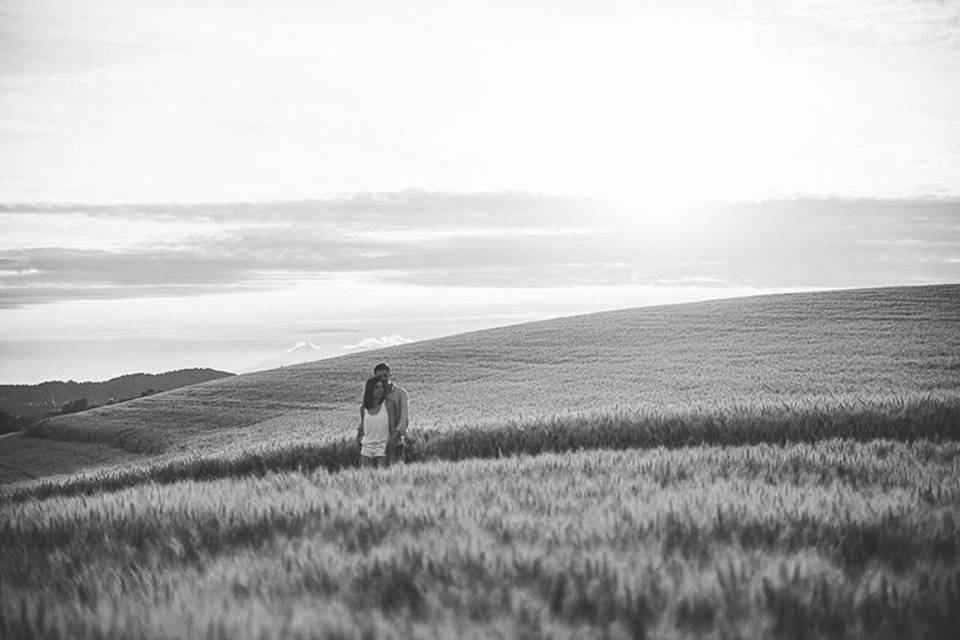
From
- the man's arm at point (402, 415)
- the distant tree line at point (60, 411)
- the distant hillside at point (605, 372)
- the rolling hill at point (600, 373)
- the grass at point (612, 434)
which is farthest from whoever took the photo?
the distant tree line at point (60, 411)

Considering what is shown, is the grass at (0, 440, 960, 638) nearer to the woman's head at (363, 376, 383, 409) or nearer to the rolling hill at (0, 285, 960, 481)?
the woman's head at (363, 376, 383, 409)

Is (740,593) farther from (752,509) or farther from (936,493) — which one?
(936,493)

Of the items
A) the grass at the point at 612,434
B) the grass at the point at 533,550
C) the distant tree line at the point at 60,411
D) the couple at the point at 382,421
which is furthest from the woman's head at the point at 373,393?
the distant tree line at the point at 60,411

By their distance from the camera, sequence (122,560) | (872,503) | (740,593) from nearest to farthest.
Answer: (740,593)
(122,560)
(872,503)

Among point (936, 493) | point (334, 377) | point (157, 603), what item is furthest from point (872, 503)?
point (334, 377)

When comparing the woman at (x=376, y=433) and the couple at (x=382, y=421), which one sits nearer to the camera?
the couple at (x=382, y=421)

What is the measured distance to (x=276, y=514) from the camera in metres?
6.04

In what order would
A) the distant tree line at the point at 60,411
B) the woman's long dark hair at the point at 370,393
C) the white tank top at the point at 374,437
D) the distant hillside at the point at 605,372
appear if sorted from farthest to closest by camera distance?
the distant tree line at the point at 60,411, the distant hillside at the point at 605,372, the white tank top at the point at 374,437, the woman's long dark hair at the point at 370,393

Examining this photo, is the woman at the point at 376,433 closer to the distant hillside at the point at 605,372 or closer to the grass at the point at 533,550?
the grass at the point at 533,550

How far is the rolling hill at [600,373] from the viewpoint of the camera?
2544 cm

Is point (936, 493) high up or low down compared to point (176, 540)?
down

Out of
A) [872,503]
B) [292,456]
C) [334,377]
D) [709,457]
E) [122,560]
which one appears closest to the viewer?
[122,560]

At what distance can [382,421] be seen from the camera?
12414 mm

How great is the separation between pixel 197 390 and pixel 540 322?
77.5 feet
